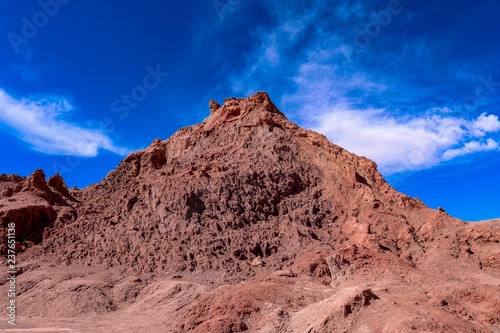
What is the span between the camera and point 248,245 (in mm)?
28844

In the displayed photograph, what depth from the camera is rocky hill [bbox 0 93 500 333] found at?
1816 cm

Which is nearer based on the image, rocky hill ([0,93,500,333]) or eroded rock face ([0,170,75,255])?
rocky hill ([0,93,500,333])

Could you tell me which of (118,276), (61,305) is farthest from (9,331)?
(118,276)

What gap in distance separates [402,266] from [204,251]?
11.8 metres

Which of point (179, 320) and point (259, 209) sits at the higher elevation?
point (259, 209)

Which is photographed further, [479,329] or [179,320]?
[179,320]

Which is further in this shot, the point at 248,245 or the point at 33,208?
the point at 33,208

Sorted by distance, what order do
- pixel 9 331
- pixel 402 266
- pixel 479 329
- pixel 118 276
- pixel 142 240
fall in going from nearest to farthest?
pixel 479 329 < pixel 9 331 < pixel 402 266 < pixel 118 276 < pixel 142 240

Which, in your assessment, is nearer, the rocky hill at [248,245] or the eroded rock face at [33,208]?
the rocky hill at [248,245]

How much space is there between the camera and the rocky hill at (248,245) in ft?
59.6

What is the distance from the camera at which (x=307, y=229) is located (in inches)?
1168

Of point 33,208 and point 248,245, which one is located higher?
point 33,208

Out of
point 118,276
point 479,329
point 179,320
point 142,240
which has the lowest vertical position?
point 479,329

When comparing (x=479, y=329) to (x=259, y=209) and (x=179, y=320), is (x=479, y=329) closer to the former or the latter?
(x=179, y=320)
